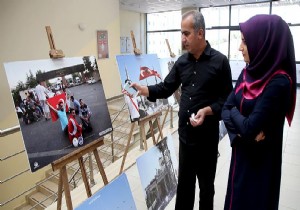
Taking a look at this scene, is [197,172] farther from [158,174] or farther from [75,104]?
[75,104]

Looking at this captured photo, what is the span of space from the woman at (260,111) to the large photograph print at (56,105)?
95cm

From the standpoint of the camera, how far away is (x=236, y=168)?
1.29 m

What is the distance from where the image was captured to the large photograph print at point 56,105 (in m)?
1.43

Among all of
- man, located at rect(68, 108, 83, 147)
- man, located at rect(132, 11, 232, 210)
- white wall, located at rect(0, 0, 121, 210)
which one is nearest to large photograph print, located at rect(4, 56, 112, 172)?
man, located at rect(68, 108, 83, 147)

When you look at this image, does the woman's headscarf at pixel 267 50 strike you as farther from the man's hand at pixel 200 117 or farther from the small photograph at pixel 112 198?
the small photograph at pixel 112 198

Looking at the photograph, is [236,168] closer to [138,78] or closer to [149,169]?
[149,169]

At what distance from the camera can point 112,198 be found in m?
1.59

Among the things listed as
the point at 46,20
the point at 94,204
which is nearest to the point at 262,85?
the point at 94,204

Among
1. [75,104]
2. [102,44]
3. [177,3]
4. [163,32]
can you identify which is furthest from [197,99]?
[163,32]

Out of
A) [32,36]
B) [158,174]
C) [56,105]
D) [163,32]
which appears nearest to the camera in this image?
[56,105]

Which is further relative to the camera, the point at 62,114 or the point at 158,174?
the point at 158,174

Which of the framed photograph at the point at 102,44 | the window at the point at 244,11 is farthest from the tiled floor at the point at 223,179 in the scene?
the window at the point at 244,11

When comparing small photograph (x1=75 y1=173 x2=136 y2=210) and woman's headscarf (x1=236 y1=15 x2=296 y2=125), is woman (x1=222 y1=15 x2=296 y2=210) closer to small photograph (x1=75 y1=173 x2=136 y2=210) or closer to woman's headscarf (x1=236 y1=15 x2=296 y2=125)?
woman's headscarf (x1=236 y1=15 x2=296 y2=125)

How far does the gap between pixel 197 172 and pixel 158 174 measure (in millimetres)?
520
